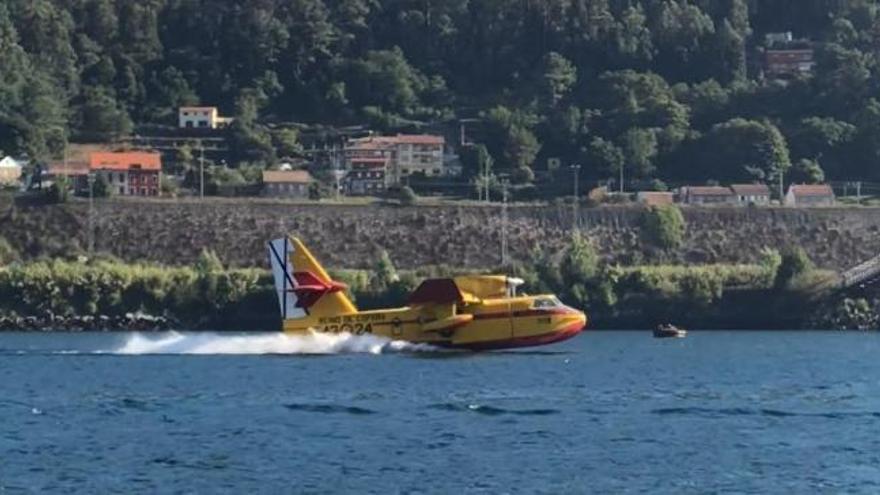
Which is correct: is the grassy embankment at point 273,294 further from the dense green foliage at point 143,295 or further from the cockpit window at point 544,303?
the cockpit window at point 544,303

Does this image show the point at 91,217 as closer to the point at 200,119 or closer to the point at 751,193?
the point at 200,119

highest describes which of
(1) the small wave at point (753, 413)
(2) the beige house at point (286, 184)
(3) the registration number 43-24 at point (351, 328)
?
(2) the beige house at point (286, 184)

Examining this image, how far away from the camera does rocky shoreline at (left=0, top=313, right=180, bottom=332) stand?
5212 inches

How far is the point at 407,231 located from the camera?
149500mm

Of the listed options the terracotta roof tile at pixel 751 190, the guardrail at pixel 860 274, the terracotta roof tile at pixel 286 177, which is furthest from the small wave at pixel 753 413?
the terracotta roof tile at pixel 286 177

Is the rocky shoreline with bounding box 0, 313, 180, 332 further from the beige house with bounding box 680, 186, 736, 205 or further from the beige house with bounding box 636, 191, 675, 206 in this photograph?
the beige house with bounding box 680, 186, 736, 205

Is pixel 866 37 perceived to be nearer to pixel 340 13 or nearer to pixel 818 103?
pixel 818 103

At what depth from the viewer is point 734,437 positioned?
65625mm

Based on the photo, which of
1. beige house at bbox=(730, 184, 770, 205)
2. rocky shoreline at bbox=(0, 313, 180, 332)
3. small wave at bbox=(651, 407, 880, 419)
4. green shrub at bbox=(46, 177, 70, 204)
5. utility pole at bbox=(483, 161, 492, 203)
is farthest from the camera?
utility pole at bbox=(483, 161, 492, 203)

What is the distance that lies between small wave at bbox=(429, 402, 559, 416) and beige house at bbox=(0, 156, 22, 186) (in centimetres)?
8904

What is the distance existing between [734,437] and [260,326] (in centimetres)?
6874

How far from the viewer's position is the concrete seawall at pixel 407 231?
147250mm

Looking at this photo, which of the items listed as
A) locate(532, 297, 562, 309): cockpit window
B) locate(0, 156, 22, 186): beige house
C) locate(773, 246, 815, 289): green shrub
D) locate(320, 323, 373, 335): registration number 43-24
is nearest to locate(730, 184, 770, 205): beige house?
locate(773, 246, 815, 289): green shrub

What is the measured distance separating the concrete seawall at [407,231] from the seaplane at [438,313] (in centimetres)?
4594
